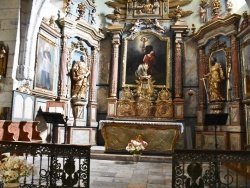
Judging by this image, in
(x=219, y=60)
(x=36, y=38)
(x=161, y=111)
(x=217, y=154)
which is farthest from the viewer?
(x=161, y=111)

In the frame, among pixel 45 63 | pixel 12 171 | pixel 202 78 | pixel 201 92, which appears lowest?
pixel 12 171

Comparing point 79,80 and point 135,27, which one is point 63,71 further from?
point 135,27

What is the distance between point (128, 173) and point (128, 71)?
5853 mm

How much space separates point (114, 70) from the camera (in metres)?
10.9

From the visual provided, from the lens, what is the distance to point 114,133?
8.38 metres

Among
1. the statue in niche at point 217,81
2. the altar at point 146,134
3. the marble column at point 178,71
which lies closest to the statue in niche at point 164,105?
the marble column at point 178,71

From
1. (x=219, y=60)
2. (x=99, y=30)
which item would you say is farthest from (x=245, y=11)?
(x=99, y=30)

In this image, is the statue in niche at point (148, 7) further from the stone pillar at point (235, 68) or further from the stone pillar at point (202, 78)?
the stone pillar at point (235, 68)

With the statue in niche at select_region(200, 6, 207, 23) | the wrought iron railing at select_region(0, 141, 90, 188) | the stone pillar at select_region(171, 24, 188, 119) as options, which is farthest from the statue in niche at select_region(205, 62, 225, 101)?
the wrought iron railing at select_region(0, 141, 90, 188)

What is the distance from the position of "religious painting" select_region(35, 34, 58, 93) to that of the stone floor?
2962 millimetres

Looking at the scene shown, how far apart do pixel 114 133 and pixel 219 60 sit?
4823 millimetres

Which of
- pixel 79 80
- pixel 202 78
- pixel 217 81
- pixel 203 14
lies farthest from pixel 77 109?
pixel 203 14

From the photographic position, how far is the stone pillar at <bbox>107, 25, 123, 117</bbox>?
10.5 metres

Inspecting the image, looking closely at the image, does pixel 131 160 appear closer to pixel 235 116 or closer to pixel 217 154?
pixel 235 116
